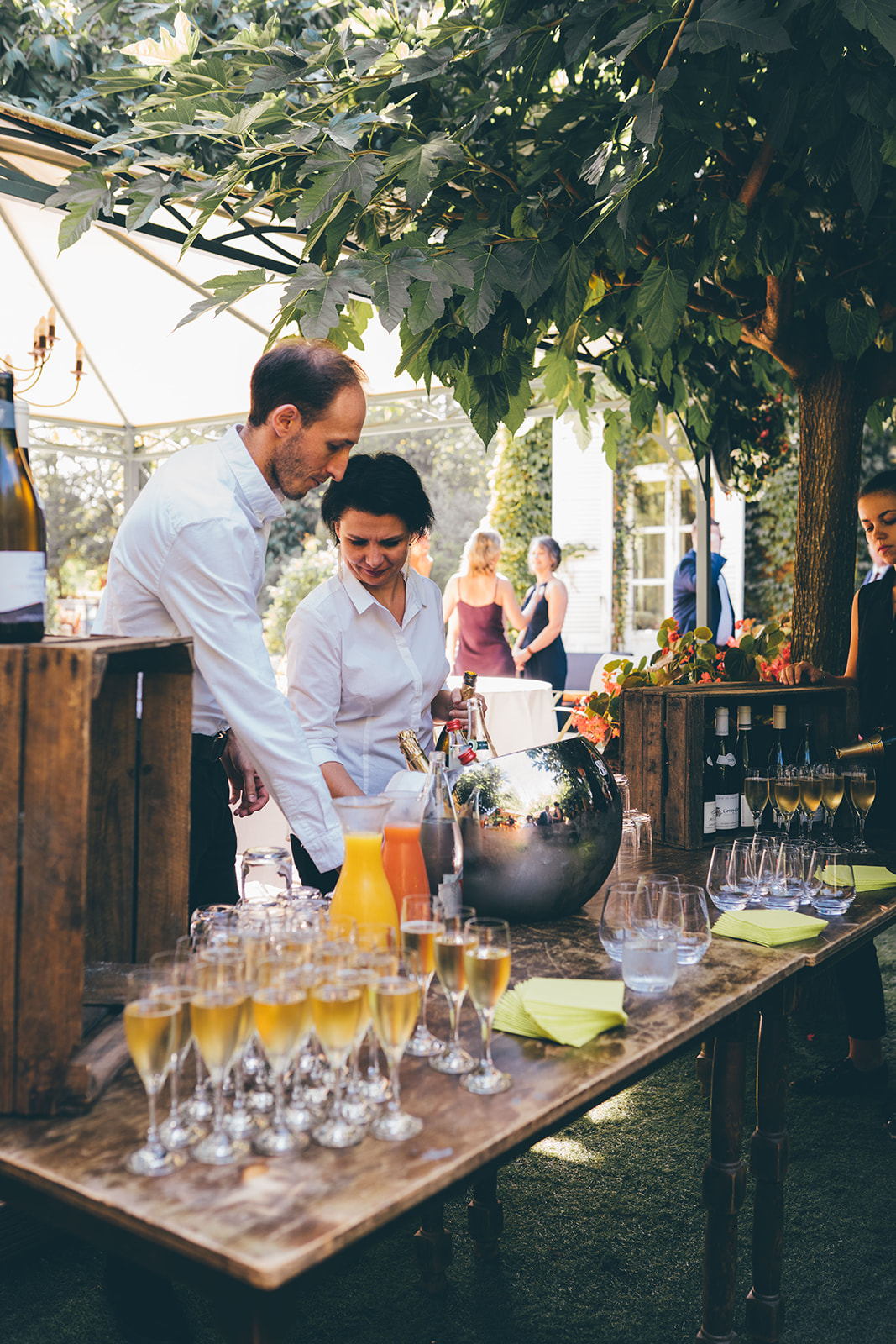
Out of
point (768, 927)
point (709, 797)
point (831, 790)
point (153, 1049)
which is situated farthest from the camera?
point (709, 797)

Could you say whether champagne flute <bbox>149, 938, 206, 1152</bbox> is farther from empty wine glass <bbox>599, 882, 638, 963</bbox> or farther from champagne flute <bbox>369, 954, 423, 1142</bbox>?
empty wine glass <bbox>599, 882, 638, 963</bbox>

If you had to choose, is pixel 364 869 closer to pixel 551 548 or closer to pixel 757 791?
pixel 757 791

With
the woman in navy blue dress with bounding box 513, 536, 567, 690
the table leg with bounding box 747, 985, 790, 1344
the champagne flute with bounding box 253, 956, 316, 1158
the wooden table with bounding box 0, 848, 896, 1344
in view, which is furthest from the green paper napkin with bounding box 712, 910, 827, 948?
the woman in navy blue dress with bounding box 513, 536, 567, 690

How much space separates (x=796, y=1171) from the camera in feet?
8.20

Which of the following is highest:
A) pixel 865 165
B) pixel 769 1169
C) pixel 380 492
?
pixel 865 165

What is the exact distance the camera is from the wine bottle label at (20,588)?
1037 millimetres

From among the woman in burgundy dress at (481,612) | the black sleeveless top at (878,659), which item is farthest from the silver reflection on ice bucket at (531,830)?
the woman in burgundy dress at (481,612)

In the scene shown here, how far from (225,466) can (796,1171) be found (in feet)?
6.78

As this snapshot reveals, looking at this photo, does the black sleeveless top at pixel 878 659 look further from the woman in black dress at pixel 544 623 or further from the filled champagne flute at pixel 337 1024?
the woman in black dress at pixel 544 623

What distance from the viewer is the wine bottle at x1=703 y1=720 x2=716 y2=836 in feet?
7.61

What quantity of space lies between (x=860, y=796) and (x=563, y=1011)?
4.25 feet

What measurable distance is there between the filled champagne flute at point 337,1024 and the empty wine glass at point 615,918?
0.58 meters

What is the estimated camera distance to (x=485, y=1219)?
2129mm

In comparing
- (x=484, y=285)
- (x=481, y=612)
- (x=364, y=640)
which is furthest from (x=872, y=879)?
(x=481, y=612)
